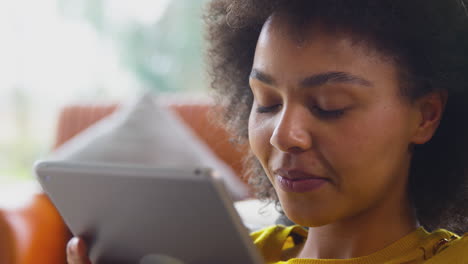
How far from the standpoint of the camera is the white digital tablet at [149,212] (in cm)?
63

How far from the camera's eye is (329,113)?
2.52ft

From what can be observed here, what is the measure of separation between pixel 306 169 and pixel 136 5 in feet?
8.95

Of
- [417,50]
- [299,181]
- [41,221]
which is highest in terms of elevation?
[417,50]

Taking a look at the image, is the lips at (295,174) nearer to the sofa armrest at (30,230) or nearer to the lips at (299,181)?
the lips at (299,181)

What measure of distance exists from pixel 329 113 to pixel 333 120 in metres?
0.01

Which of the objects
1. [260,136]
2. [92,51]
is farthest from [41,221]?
[92,51]

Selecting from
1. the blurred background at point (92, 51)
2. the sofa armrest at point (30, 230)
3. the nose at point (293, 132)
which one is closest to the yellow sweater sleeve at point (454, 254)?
the nose at point (293, 132)

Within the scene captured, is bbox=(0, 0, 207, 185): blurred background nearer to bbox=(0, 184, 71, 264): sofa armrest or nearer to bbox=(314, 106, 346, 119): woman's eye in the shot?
bbox=(0, 184, 71, 264): sofa armrest

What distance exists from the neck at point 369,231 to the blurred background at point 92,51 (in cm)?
250

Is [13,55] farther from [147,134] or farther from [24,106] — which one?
[147,134]

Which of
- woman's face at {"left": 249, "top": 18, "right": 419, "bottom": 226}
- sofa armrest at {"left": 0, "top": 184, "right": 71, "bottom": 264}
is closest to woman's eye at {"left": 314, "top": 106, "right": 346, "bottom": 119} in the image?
woman's face at {"left": 249, "top": 18, "right": 419, "bottom": 226}

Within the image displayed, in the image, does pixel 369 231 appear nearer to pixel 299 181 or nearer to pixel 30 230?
pixel 299 181

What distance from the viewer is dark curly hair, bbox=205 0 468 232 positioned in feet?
2.58

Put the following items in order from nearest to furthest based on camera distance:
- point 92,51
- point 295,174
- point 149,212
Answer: point 149,212, point 295,174, point 92,51
